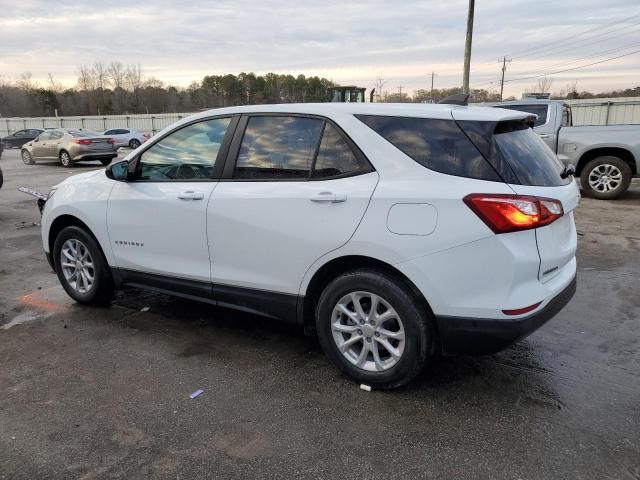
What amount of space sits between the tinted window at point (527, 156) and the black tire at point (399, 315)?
931 millimetres

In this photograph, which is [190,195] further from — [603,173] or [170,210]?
[603,173]

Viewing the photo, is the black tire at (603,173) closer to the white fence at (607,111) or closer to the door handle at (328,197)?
the door handle at (328,197)

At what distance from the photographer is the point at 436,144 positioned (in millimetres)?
Answer: 3059

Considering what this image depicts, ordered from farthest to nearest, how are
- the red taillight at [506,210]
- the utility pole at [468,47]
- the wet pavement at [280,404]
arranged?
→ the utility pole at [468,47] < the red taillight at [506,210] < the wet pavement at [280,404]

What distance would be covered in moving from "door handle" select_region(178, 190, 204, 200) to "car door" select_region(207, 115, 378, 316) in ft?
0.40

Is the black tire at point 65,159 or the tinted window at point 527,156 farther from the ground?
the tinted window at point 527,156

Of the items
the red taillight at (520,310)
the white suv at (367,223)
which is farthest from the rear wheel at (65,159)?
the red taillight at (520,310)

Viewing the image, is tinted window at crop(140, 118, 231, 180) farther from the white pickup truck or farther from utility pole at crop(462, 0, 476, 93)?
utility pole at crop(462, 0, 476, 93)

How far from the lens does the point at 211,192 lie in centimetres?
376

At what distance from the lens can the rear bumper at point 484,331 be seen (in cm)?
286

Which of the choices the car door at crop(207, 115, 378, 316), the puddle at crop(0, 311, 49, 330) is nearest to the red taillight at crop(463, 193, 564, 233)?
the car door at crop(207, 115, 378, 316)

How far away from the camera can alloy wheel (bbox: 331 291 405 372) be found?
10.4ft

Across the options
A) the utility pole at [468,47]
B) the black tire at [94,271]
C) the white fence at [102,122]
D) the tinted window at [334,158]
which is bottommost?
the black tire at [94,271]

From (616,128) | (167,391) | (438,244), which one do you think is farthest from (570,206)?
(616,128)
